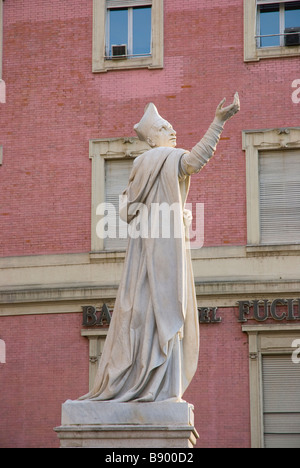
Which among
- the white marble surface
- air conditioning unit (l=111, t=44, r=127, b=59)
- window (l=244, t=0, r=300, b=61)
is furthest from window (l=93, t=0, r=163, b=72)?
the white marble surface

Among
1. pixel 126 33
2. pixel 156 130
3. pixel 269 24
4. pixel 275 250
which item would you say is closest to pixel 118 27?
pixel 126 33

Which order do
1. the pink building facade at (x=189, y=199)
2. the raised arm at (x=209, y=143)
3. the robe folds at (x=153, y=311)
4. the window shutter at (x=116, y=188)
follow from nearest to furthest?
the robe folds at (x=153, y=311) → the raised arm at (x=209, y=143) → the pink building facade at (x=189, y=199) → the window shutter at (x=116, y=188)

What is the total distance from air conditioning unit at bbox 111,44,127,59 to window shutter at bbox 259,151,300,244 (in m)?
4.15

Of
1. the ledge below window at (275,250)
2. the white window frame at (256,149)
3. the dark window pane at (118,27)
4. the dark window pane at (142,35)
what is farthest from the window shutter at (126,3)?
the ledge below window at (275,250)

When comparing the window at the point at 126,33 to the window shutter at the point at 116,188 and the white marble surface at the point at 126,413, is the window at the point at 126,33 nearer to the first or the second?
the window shutter at the point at 116,188

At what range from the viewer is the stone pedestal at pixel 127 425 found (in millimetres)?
9742

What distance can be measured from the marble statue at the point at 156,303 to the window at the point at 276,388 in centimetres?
1262

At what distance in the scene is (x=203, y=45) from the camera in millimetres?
25094

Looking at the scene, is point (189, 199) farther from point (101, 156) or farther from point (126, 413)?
point (126, 413)

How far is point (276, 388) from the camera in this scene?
2311cm

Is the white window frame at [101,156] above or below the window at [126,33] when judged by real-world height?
below

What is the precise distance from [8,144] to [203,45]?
5.02 metres

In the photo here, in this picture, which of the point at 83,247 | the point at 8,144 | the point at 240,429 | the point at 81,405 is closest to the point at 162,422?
the point at 81,405

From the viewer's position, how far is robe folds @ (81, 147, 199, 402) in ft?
33.8
